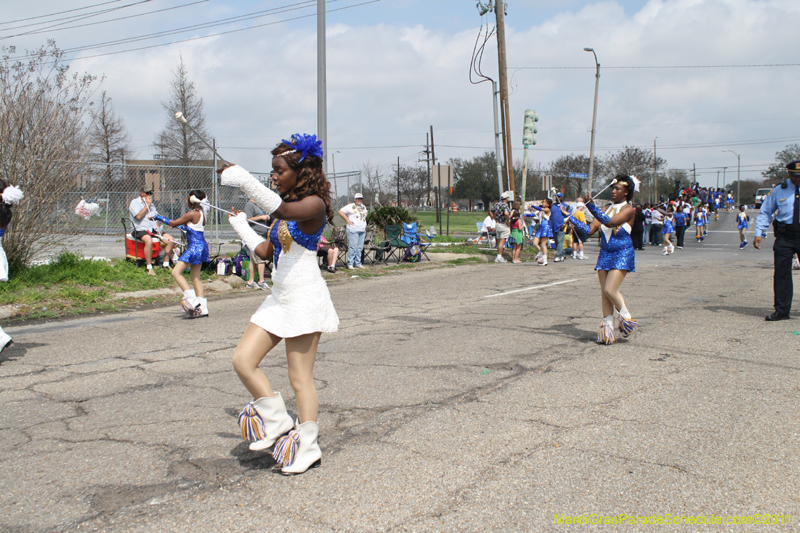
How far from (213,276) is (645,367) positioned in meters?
9.01

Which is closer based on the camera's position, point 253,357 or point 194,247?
point 253,357

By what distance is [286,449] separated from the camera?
343cm

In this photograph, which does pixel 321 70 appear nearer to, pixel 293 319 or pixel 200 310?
pixel 200 310

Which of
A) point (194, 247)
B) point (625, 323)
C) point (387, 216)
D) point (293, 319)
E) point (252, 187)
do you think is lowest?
point (625, 323)

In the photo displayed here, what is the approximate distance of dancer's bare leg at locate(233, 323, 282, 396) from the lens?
11.2 ft

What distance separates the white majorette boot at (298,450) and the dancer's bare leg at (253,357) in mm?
260

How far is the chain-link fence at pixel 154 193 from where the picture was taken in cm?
1109

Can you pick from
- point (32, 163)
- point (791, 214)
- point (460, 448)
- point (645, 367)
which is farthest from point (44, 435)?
point (791, 214)

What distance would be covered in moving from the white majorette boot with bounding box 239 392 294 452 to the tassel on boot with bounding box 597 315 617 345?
4.22 m

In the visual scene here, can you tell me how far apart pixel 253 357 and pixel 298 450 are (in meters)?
0.56

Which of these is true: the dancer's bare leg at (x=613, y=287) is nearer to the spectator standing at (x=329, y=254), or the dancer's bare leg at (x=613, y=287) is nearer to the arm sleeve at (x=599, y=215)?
the arm sleeve at (x=599, y=215)

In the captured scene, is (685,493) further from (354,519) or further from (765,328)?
(765,328)

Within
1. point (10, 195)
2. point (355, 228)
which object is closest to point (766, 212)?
point (355, 228)

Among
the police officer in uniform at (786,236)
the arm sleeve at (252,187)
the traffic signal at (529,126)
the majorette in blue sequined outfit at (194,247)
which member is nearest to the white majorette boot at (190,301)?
the majorette in blue sequined outfit at (194,247)
